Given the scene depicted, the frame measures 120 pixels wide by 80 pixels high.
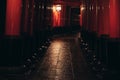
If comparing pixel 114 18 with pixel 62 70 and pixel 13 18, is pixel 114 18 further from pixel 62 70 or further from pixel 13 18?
pixel 13 18

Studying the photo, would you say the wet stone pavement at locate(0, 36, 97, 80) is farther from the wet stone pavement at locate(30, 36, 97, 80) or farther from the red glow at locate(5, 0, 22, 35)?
the red glow at locate(5, 0, 22, 35)

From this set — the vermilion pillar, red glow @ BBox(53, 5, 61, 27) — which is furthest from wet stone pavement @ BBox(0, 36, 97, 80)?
red glow @ BBox(53, 5, 61, 27)

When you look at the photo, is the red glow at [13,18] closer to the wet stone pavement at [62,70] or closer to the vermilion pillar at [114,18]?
the wet stone pavement at [62,70]

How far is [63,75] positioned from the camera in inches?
354

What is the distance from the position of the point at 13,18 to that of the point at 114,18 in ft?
11.5

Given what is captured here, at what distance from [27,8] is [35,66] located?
9.07 ft

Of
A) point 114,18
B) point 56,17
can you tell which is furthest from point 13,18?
point 56,17

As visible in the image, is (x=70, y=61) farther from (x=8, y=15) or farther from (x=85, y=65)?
(x=8, y=15)

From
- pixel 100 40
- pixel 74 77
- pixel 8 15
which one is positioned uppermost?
pixel 8 15

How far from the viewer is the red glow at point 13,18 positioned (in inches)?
351

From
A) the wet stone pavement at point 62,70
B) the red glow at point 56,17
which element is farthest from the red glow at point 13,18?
the red glow at point 56,17

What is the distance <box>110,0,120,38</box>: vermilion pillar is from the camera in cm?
908

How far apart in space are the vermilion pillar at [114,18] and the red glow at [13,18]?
3245mm

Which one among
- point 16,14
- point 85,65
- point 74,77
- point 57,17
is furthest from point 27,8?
point 57,17
